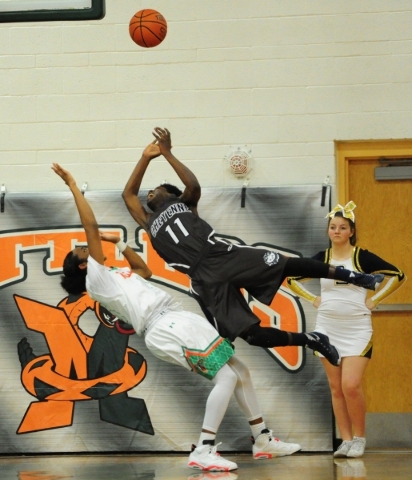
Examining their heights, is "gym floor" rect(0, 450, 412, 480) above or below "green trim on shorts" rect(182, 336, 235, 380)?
below

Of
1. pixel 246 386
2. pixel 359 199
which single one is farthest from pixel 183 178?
pixel 359 199

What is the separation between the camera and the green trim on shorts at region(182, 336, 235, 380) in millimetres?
5824

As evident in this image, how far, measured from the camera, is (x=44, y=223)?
7.46 meters

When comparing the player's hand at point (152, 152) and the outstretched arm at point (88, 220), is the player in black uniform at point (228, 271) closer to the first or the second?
the player's hand at point (152, 152)

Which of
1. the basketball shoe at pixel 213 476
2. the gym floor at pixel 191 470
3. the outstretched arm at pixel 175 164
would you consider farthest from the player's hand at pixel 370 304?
the basketball shoe at pixel 213 476

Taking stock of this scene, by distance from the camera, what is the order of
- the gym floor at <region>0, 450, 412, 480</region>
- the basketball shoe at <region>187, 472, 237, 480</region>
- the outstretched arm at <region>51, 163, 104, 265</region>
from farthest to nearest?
the outstretched arm at <region>51, 163, 104, 265</region>, the gym floor at <region>0, 450, 412, 480</region>, the basketball shoe at <region>187, 472, 237, 480</region>

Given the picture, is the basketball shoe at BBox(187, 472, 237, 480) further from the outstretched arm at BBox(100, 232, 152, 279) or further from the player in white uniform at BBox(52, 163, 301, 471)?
the outstretched arm at BBox(100, 232, 152, 279)

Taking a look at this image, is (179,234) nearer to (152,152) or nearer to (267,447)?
(152,152)

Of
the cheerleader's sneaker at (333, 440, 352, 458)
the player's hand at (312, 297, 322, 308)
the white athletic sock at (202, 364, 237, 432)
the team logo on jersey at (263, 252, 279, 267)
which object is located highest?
the team logo on jersey at (263, 252, 279, 267)

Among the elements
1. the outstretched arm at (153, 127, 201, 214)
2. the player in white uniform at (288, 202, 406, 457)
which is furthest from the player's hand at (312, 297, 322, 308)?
the outstretched arm at (153, 127, 201, 214)

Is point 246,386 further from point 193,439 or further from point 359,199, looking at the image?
point 359,199

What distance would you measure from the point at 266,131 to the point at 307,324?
165 centimetres

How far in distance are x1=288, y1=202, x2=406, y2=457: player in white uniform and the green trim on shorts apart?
1151mm

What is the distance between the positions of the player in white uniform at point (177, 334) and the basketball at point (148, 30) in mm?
1283
